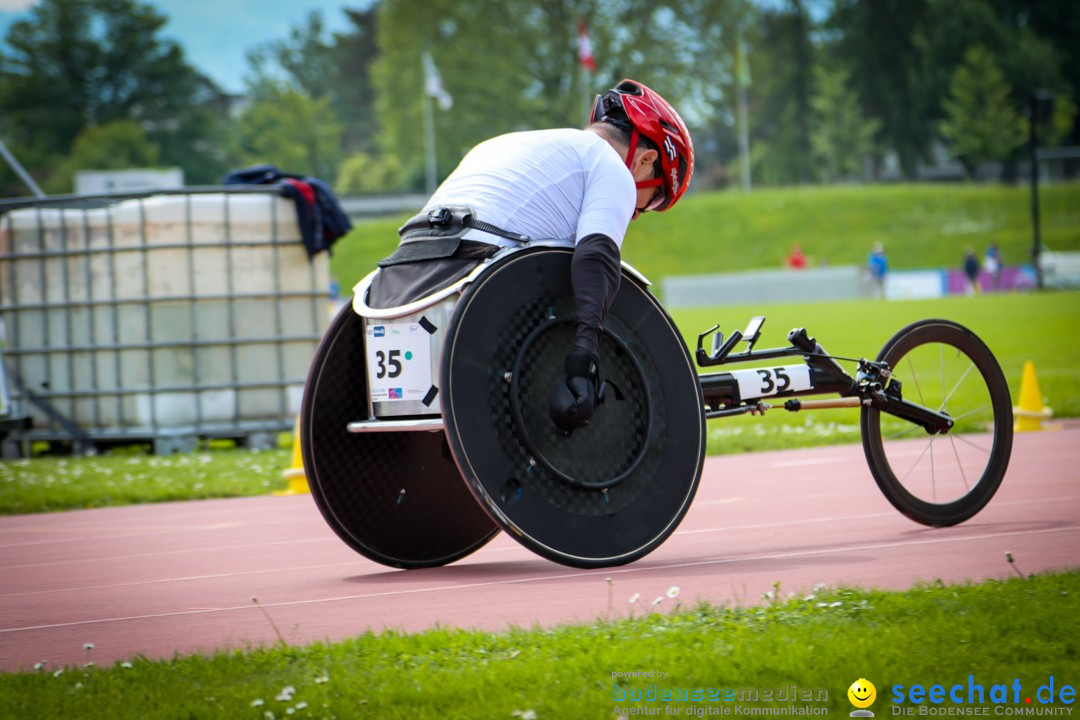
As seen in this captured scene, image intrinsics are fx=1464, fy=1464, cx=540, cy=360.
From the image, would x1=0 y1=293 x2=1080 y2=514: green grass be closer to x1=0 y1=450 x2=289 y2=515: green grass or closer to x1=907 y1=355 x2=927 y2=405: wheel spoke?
x1=0 y1=450 x2=289 y2=515: green grass

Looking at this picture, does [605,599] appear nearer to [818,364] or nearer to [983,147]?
[818,364]

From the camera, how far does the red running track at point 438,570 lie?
4.89m

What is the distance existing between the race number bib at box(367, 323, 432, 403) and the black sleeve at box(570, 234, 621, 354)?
560mm

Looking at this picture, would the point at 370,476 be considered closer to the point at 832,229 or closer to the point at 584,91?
the point at 832,229

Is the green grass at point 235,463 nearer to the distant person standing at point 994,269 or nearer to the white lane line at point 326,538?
the white lane line at point 326,538

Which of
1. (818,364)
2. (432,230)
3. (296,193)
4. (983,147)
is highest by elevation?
(983,147)

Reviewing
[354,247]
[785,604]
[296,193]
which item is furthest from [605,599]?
[354,247]

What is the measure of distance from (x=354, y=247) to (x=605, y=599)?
63320mm

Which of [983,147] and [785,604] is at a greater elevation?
Answer: [983,147]

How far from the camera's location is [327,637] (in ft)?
14.5

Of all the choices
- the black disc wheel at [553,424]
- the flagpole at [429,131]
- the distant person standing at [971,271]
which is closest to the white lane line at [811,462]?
the black disc wheel at [553,424]

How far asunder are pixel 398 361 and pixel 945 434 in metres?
2.72

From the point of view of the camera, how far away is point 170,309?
14.3 metres

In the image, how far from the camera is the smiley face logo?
3.51 metres
